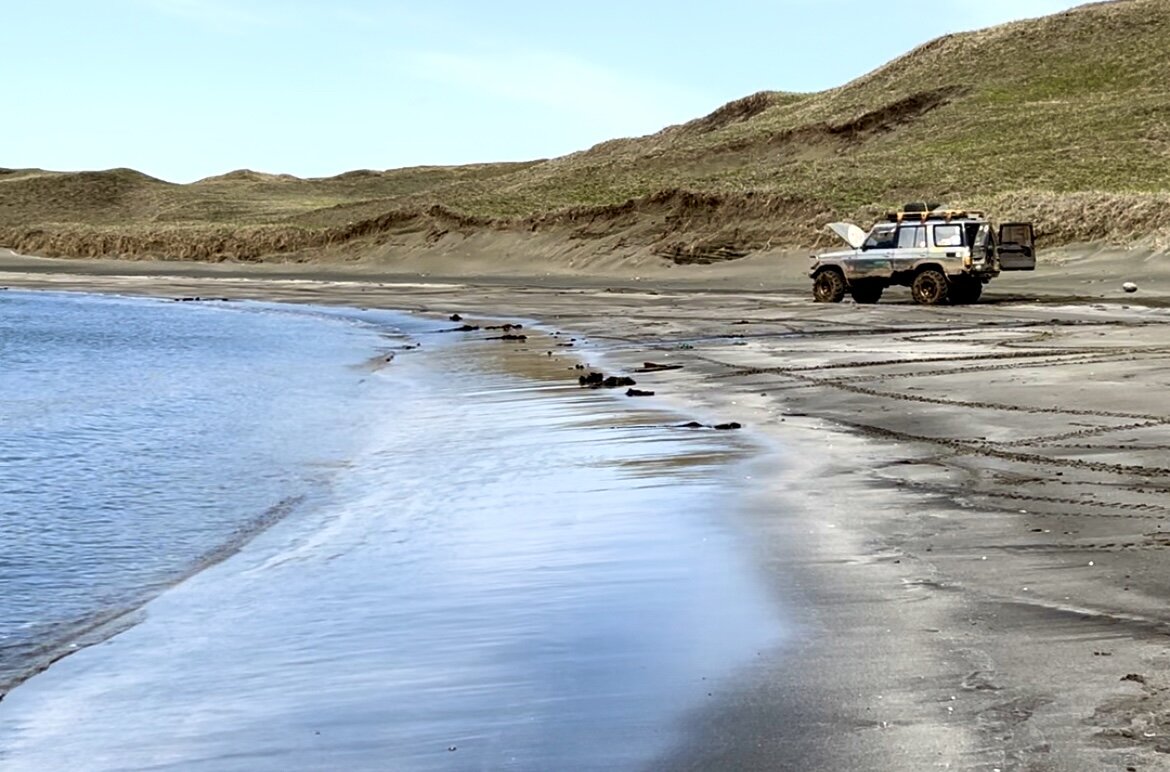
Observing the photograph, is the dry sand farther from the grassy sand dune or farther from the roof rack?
the grassy sand dune

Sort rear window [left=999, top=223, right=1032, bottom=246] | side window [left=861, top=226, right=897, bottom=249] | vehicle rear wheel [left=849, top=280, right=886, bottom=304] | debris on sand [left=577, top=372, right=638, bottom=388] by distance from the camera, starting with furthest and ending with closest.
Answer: rear window [left=999, top=223, right=1032, bottom=246] → vehicle rear wheel [left=849, top=280, right=886, bottom=304] → side window [left=861, top=226, right=897, bottom=249] → debris on sand [left=577, top=372, right=638, bottom=388]

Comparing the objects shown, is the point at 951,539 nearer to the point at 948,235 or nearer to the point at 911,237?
the point at 948,235

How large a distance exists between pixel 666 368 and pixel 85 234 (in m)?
92.2

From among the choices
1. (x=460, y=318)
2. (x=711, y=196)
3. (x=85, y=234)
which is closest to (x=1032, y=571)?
(x=460, y=318)

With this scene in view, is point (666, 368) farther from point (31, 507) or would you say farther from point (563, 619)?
point (563, 619)

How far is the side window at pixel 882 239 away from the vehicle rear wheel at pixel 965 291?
159 cm

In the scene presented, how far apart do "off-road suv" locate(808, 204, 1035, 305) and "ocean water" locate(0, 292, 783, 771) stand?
16913 mm

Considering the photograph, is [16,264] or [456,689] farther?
[16,264]

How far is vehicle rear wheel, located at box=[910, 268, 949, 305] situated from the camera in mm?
35719

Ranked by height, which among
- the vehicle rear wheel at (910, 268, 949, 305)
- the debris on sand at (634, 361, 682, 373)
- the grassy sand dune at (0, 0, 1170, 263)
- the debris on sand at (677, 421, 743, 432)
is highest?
the grassy sand dune at (0, 0, 1170, 263)

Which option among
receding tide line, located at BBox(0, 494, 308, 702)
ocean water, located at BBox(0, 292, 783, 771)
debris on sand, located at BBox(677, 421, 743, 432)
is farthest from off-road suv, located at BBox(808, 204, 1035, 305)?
receding tide line, located at BBox(0, 494, 308, 702)

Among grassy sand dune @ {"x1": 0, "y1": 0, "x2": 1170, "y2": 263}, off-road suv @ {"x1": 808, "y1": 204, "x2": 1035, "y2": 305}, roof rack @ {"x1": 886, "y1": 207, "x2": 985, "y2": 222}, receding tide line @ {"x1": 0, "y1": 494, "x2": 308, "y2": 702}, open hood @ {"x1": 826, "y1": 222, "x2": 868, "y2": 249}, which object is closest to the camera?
receding tide line @ {"x1": 0, "y1": 494, "x2": 308, "y2": 702}

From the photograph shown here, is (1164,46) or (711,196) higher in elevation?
(1164,46)

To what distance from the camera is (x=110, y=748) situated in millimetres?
6109
